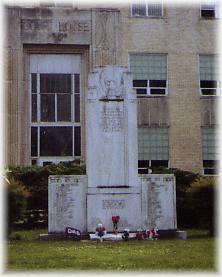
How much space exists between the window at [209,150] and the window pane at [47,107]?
8.01 meters

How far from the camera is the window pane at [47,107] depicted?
29.1 meters

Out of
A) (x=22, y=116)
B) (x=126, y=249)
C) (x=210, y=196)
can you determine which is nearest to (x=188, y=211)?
(x=210, y=196)

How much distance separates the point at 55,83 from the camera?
29594 millimetres

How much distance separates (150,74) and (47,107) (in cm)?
580

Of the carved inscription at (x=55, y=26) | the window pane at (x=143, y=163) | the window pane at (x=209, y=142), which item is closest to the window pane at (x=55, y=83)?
the carved inscription at (x=55, y=26)

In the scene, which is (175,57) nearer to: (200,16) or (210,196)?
(200,16)

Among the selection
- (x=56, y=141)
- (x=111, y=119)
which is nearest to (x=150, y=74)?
(x=56, y=141)

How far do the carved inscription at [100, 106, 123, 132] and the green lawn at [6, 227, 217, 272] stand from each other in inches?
135

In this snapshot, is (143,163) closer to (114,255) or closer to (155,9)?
(155,9)

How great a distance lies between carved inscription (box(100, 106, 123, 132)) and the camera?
15562 mm

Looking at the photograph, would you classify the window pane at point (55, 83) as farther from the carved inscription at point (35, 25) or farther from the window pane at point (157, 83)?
the window pane at point (157, 83)

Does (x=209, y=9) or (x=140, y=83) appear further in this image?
(x=209, y=9)

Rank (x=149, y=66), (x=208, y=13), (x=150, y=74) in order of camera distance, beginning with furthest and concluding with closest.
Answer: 1. (x=208, y=13)
2. (x=150, y=74)
3. (x=149, y=66)

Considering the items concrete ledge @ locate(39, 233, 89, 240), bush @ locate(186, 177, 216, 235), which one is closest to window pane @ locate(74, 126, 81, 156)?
bush @ locate(186, 177, 216, 235)
